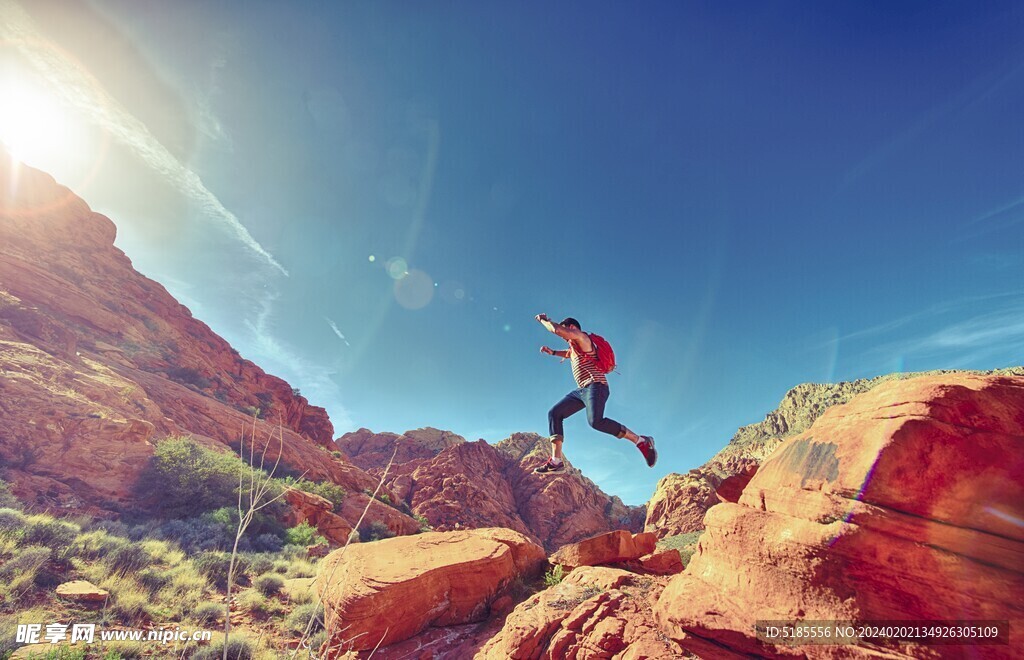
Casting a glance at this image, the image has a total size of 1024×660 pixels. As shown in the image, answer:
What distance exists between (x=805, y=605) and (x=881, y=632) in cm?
66

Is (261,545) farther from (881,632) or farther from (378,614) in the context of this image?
(881,632)

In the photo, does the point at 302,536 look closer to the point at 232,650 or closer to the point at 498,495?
the point at 232,650

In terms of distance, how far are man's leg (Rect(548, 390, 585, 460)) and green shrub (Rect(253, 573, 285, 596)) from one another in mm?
10022

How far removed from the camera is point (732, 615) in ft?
16.7

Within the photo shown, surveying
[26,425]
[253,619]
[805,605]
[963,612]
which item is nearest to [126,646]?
[253,619]

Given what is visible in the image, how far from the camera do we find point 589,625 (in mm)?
6434

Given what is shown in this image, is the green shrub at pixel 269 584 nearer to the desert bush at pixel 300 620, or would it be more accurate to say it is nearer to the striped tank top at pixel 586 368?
the desert bush at pixel 300 620

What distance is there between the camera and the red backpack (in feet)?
23.3

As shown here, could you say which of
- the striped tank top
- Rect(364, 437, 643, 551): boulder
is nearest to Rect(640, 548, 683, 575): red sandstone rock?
the striped tank top

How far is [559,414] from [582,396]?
622 mm

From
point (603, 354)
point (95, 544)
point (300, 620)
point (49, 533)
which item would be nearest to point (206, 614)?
point (300, 620)

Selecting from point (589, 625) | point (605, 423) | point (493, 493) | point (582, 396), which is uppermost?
point (582, 396)

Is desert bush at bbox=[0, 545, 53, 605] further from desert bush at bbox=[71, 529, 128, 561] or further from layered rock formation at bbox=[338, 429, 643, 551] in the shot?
layered rock formation at bbox=[338, 429, 643, 551]

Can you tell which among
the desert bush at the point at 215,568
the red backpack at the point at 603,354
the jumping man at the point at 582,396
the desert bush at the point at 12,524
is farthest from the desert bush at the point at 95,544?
the red backpack at the point at 603,354
